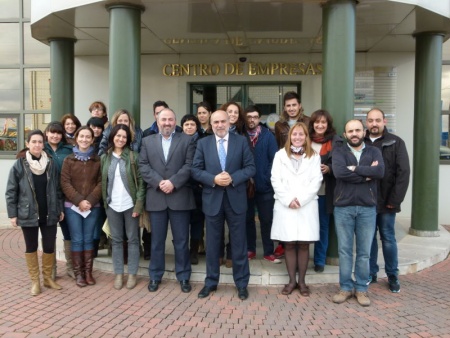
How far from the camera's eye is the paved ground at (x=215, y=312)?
4.07 meters

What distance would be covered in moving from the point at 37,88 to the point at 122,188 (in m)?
6.45

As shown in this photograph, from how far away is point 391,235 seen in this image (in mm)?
5035

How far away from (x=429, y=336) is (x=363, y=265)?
950 mm

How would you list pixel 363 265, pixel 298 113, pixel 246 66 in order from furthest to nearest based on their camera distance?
pixel 246 66
pixel 298 113
pixel 363 265

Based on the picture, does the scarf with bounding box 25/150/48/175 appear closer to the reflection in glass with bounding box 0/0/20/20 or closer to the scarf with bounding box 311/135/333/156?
the scarf with bounding box 311/135/333/156

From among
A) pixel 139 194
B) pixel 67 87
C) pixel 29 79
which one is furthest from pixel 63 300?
pixel 29 79

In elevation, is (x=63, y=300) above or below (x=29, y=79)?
below

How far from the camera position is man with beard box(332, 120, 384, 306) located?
4.56 m

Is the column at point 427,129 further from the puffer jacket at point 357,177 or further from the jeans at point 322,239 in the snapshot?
the puffer jacket at point 357,177

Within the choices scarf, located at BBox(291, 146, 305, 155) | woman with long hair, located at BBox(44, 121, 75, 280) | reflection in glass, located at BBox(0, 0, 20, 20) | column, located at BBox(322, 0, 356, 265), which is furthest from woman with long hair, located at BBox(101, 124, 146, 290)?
reflection in glass, located at BBox(0, 0, 20, 20)

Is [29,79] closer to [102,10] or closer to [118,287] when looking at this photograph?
[102,10]

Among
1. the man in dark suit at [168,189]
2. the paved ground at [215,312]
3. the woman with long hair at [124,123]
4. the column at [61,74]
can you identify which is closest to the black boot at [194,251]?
the paved ground at [215,312]

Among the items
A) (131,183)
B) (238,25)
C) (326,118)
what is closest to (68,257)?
(131,183)

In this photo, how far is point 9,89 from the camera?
1026cm
